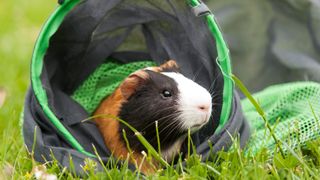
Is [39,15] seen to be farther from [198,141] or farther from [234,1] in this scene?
[198,141]

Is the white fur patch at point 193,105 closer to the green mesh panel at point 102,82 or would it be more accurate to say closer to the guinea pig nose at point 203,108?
the guinea pig nose at point 203,108

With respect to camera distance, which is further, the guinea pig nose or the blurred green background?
the blurred green background

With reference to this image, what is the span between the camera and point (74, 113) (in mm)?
3227

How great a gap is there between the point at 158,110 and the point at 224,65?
363 mm

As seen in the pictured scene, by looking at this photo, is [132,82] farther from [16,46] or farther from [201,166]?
[16,46]

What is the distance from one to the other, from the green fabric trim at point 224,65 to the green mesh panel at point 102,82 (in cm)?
71

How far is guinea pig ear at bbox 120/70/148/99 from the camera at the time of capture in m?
2.91

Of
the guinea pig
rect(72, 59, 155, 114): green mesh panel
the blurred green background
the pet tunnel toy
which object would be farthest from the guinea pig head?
the blurred green background

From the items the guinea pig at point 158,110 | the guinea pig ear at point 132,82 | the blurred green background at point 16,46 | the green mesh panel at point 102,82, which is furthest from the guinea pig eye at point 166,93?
the blurred green background at point 16,46

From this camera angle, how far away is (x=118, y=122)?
302 centimetres

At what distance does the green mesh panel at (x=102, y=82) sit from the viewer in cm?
350

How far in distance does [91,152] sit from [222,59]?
769 millimetres

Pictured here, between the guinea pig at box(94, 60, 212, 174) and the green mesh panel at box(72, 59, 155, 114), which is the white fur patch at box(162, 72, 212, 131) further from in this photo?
the green mesh panel at box(72, 59, 155, 114)

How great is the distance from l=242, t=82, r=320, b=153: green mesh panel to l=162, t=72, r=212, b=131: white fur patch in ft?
0.87
